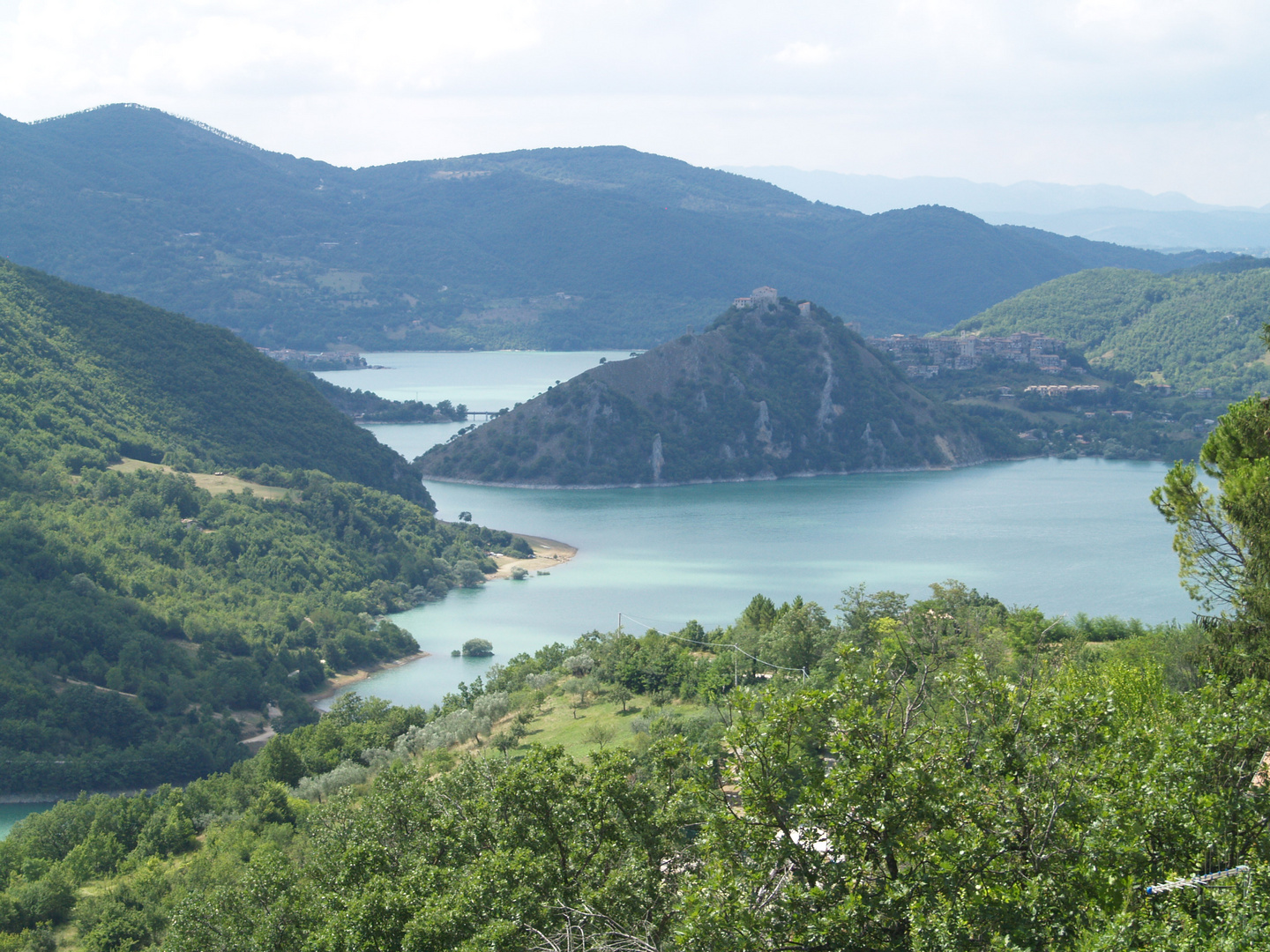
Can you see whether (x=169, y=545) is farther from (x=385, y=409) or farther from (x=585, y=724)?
(x=385, y=409)

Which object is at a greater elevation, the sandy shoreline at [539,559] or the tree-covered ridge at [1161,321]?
the tree-covered ridge at [1161,321]

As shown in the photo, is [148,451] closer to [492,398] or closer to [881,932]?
[881,932]

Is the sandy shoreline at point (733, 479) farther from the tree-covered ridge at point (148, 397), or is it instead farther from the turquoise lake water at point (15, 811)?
the turquoise lake water at point (15, 811)

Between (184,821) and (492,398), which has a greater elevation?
(492,398)

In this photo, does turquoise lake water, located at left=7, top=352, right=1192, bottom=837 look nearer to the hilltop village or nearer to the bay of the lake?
the bay of the lake

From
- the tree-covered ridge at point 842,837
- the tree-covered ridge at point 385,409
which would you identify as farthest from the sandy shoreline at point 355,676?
the tree-covered ridge at point 385,409

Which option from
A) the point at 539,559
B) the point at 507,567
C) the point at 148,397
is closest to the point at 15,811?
the point at 507,567

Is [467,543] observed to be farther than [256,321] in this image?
No

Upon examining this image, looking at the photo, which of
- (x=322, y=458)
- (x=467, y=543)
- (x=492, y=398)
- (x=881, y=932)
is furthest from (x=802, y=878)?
(x=492, y=398)
